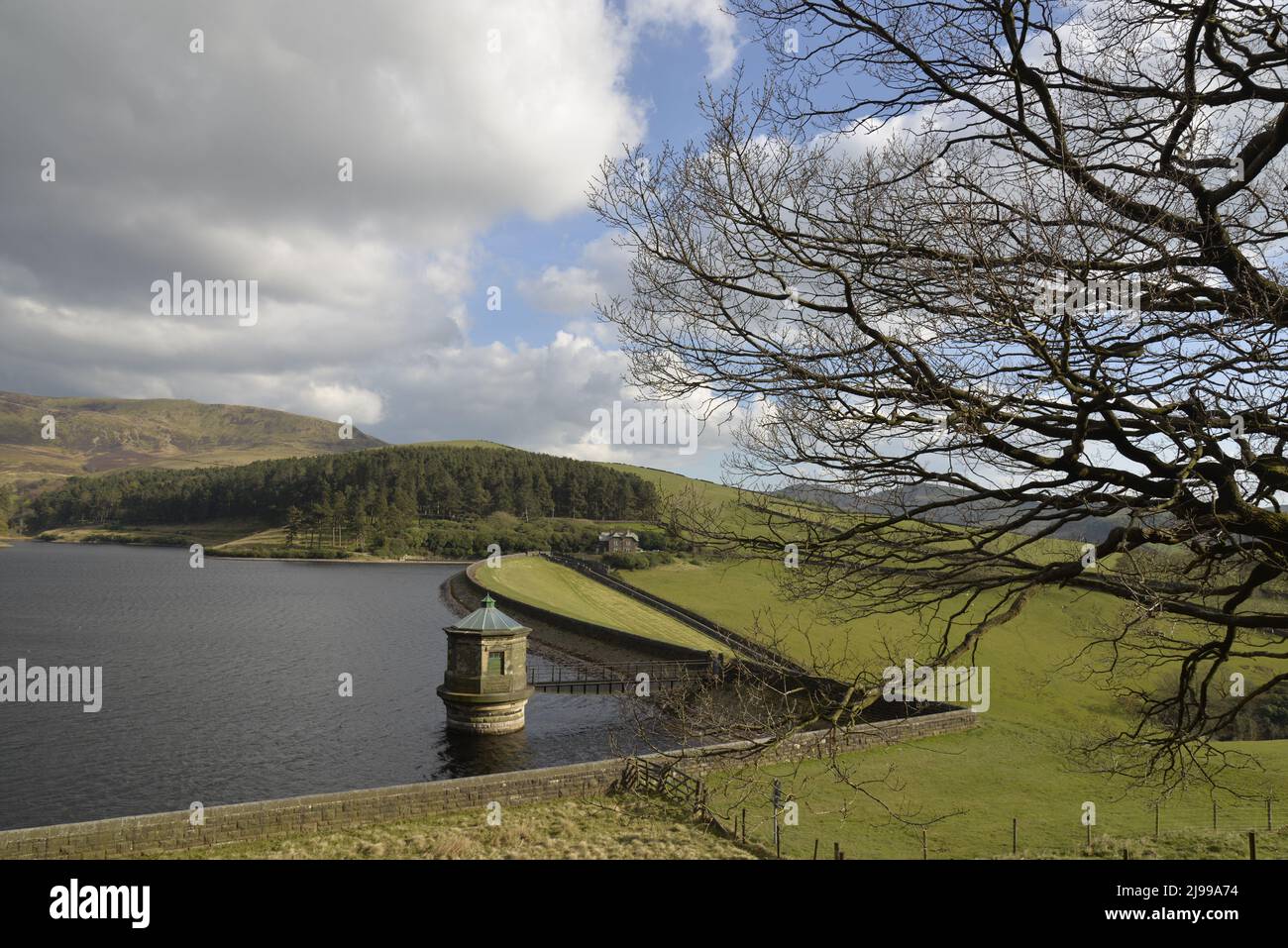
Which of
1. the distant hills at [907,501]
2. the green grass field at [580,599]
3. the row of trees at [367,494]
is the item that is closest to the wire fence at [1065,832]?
the distant hills at [907,501]

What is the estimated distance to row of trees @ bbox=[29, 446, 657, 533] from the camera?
391 feet

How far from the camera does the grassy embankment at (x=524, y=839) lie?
595 inches

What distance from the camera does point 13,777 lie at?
73.2 ft

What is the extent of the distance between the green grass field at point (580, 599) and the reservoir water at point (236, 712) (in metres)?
7.16

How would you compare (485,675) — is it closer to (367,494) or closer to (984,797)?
(984,797)

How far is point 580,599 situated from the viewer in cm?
6250

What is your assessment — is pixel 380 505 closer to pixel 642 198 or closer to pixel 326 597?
pixel 326 597

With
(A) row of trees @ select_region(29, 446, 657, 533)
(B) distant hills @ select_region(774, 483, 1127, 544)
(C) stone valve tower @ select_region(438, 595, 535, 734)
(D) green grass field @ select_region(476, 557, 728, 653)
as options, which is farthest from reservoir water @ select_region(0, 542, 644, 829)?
(A) row of trees @ select_region(29, 446, 657, 533)

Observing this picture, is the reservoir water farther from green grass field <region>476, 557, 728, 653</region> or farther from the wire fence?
the wire fence

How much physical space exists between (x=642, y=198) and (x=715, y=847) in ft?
44.9

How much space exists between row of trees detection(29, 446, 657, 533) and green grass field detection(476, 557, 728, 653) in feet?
134

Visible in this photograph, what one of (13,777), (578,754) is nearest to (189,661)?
(13,777)

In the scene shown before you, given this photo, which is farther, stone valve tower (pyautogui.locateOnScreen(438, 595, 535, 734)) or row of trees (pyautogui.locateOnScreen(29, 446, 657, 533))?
row of trees (pyautogui.locateOnScreen(29, 446, 657, 533))

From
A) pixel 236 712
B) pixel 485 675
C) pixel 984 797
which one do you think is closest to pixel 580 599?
pixel 236 712
